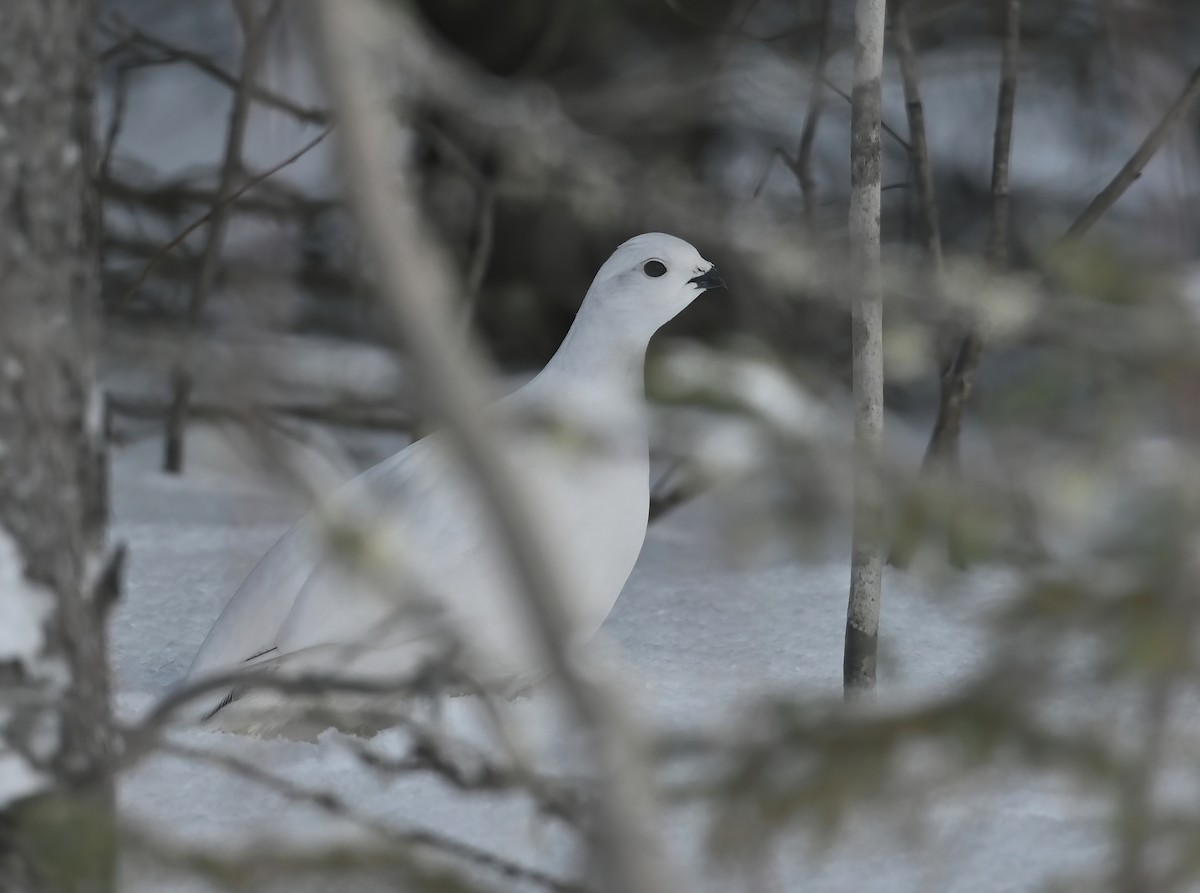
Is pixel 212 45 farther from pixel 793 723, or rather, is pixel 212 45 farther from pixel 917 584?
pixel 793 723

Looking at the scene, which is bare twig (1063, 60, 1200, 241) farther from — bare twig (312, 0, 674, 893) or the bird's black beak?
bare twig (312, 0, 674, 893)

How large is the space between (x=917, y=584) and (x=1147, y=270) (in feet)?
6.03

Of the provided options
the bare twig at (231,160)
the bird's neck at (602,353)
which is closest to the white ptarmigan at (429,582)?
the bird's neck at (602,353)

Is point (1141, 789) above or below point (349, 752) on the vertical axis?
above

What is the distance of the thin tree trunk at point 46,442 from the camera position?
1.25 metres

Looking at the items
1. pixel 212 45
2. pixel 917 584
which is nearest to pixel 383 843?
pixel 917 584

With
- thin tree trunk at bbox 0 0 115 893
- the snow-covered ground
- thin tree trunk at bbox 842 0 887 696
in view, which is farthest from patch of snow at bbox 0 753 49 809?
thin tree trunk at bbox 842 0 887 696

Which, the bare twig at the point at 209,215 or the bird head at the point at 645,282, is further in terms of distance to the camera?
the bird head at the point at 645,282

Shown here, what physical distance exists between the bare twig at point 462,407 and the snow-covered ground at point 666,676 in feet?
1.01

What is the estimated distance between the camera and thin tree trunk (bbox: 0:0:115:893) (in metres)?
1.25

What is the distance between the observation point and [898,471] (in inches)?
44.7

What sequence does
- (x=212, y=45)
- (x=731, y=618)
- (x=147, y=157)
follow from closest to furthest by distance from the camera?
1. (x=731, y=618)
2. (x=212, y=45)
3. (x=147, y=157)

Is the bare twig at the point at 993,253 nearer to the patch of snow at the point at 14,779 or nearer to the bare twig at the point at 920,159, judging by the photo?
Result: the bare twig at the point at 920,159

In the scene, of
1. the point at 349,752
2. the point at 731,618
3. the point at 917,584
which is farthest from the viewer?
the point at 917,584
